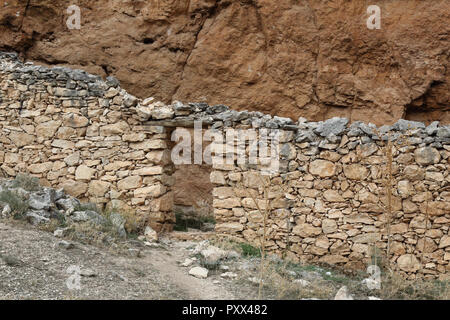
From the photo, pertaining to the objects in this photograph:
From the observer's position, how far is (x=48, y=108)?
6.81 metres

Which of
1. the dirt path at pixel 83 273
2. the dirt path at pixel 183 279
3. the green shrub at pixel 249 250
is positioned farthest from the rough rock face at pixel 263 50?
the dirt path at pixel 83 273

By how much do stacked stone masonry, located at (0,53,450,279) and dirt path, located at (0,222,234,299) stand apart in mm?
1615

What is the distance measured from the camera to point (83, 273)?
416cm

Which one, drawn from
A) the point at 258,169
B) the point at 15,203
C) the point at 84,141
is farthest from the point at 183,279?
the point at 84,141

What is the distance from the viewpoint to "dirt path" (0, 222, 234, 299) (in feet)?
12.5

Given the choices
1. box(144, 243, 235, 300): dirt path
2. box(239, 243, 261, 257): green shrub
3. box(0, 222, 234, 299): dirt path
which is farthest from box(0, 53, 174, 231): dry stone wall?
box(0, 222, 234, 299): dirt path

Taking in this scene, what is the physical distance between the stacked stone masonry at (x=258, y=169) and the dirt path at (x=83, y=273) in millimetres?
1615

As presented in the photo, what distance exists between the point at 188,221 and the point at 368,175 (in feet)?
12.0

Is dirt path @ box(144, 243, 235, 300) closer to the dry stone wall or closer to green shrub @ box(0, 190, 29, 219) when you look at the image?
the dry stone wall

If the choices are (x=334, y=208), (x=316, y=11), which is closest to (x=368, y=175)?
(x=334, y=208)

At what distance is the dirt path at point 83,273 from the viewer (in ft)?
12.5

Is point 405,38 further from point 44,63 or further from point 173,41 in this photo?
A: point 44,63

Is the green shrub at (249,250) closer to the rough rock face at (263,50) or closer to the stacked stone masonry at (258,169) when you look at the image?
the stacked stone masonry at (258,169)

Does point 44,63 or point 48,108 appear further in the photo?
point 44,63
